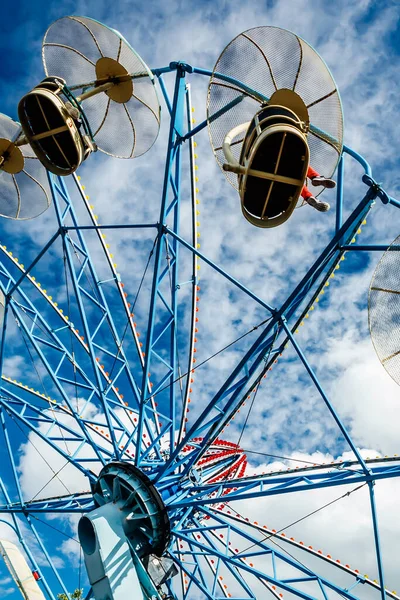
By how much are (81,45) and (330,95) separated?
26.3 feet

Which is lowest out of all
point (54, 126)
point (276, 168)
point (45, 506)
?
point (45, 506)

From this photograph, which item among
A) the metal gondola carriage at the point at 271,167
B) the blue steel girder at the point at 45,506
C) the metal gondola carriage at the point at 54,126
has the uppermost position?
the metal gondola carriage at the point at 54,126

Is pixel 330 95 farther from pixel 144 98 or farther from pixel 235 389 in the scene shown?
pixel 235 389

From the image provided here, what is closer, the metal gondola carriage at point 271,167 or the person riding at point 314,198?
the metal gondola carriage at point 271,167

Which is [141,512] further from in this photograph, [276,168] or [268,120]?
[268,120]

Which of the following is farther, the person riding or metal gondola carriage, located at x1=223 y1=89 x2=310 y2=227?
the person riding

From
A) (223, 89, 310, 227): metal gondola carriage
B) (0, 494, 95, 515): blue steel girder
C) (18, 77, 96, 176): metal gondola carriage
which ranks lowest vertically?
(0, 494, 95, 515): blue steel girder

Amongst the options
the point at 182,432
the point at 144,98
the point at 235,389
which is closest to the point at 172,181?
the point at 144,98

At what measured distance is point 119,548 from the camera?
13.1 metres

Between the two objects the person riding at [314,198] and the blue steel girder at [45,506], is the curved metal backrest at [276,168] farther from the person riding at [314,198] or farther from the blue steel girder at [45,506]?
the blue steel girder at [45,506]

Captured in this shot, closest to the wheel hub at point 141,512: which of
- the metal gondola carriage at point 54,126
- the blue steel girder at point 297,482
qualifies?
the blue steel girder at point 297,482

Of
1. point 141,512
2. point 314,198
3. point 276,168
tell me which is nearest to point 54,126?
point 276,168

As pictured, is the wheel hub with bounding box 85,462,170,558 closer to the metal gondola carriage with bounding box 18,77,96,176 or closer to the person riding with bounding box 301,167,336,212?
→ the metal gondola carriage with bounding box 18,77,96,176

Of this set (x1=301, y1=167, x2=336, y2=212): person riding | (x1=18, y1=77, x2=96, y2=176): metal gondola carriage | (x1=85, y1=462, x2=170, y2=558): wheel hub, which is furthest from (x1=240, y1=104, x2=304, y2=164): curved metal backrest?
(x1=85, y1=462, x2=170, y2=558): wheel hub
